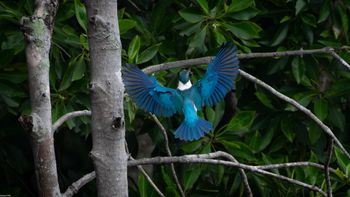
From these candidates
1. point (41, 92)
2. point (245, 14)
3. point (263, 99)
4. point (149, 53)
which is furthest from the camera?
point (263, 99)

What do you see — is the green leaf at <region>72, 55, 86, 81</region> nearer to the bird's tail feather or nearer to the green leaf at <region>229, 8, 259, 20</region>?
the bird's tail feather

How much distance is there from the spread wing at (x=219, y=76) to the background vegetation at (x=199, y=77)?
1.06ft

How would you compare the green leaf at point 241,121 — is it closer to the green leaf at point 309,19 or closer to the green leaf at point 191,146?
the green leaf at point 191,146

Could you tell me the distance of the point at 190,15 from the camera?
3.54 metres

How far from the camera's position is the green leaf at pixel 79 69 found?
11.0 ft

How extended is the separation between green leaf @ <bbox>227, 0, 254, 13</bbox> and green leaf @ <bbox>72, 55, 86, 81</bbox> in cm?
72

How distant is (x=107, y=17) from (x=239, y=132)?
1.66 metres

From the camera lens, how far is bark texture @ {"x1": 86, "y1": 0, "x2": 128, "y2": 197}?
2268 millimetres

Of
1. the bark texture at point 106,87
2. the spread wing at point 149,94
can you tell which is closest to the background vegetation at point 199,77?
the spread wing at point 149,94

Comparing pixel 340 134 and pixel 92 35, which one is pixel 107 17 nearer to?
pixel 92 35

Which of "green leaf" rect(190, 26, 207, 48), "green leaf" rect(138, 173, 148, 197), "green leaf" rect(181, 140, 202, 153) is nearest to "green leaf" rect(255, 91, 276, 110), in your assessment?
"green leaf" rect(181, 140, 202, 153)

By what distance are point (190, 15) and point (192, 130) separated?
71 centimetres

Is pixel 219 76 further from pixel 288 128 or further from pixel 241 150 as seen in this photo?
pixel 288 128

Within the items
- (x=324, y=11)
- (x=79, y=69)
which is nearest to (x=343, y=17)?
(x=324, y=11)
